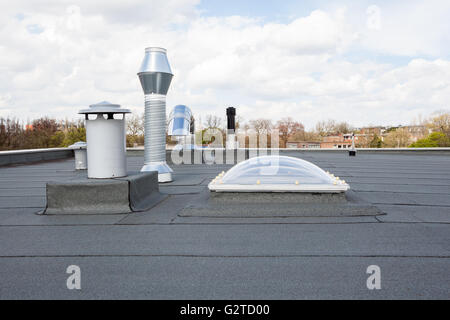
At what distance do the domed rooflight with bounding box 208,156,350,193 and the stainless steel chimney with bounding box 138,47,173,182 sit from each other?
131 inches

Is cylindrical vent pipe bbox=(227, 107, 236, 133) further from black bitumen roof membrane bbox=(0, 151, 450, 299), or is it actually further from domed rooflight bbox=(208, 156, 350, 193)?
black bitumen roof membrane bbox=(0, 151, 450, 299)

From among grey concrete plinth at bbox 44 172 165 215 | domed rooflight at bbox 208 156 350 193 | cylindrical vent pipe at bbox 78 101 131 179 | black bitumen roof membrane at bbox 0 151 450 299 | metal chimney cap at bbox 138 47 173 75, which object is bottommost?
black bitumen roof membrane at bbox 0 151 450 299

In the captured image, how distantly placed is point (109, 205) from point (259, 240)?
3001mm

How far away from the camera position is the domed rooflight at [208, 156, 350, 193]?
6.38 m


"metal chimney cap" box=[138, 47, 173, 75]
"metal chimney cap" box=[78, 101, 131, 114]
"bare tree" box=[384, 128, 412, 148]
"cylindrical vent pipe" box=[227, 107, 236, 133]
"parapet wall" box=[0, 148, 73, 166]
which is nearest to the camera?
"metal chimney cap" box=[78, 101, 131, 114]

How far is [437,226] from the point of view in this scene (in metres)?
5.38

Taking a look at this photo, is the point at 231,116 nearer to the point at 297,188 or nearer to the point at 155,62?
the point at 155,62

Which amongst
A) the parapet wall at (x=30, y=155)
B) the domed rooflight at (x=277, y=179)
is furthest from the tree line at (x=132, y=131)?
the domed rooflight at (x=277, y=179)

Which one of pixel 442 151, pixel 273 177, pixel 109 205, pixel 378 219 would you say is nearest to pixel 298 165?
pixel 273 177

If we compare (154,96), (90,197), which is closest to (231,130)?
(154,96)

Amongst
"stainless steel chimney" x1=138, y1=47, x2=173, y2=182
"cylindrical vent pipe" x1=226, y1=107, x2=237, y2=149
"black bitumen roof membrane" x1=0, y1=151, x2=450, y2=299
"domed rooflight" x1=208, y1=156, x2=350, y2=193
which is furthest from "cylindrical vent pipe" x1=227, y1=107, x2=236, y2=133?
"black bitumen roof membrane" x1=0, y1=151, x2=450, y2=299

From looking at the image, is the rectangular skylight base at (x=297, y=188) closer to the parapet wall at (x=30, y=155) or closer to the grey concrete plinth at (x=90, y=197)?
the grey concrete plinth at (x=90, y=197)
